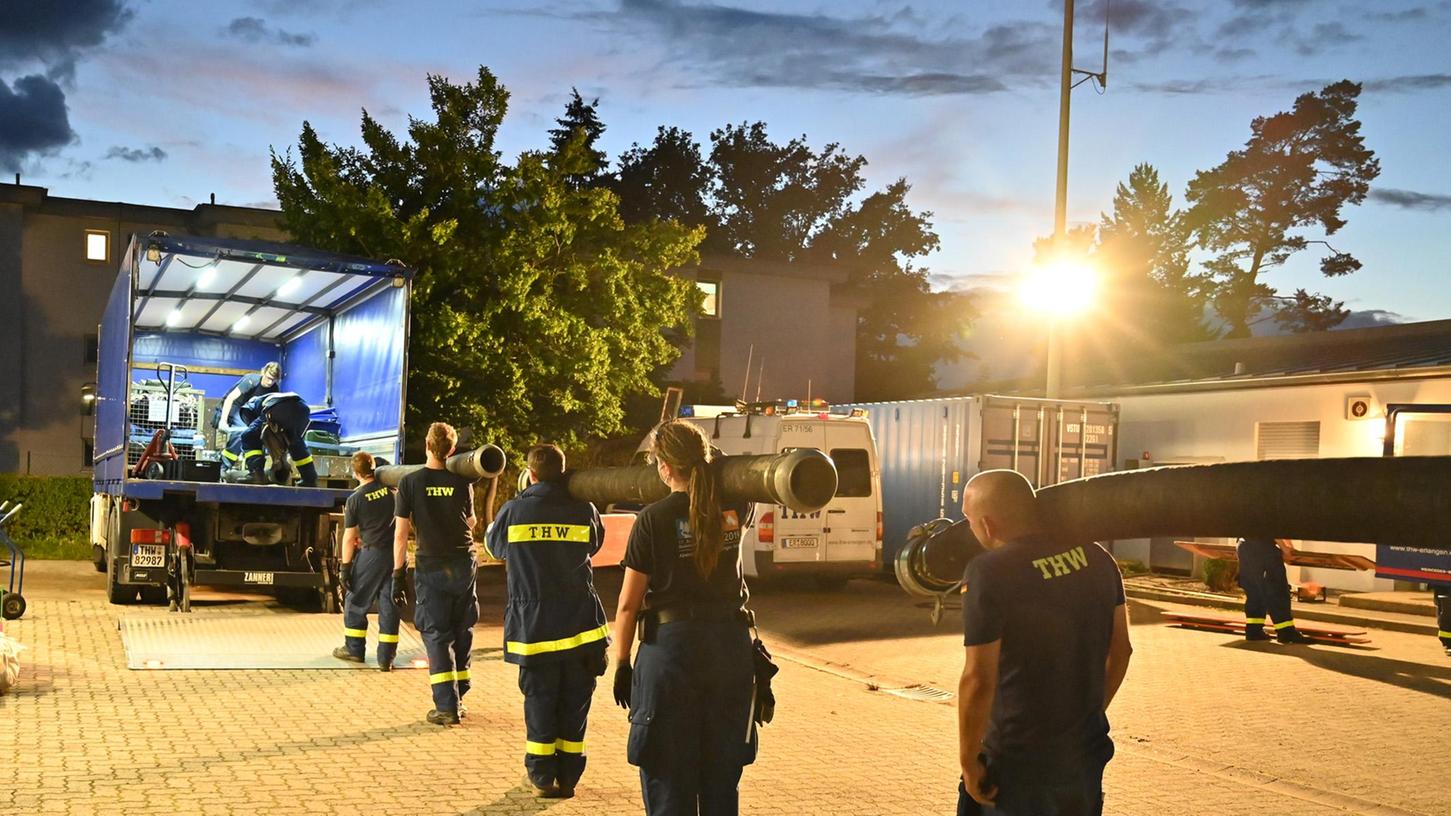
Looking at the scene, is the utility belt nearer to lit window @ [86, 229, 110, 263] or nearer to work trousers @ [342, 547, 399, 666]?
work trousers @ [342, 547, 399, 666]

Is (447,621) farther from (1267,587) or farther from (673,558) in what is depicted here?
(1267,587)

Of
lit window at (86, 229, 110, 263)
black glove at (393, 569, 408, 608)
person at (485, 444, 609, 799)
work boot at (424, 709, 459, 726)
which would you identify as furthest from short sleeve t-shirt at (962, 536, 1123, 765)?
lit window at (86, 229, 110, 263)

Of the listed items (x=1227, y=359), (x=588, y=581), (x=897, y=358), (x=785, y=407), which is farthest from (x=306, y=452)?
(x=897, y=358)

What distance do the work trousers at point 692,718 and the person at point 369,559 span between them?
6.29 meters

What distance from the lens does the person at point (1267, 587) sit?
46.6 ft

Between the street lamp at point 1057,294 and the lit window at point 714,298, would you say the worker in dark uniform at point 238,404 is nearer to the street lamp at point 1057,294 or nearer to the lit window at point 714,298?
the street lamp at point 1057,294

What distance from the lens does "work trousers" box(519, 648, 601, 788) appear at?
23.3 feet

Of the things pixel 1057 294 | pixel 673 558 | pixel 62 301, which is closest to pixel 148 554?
pixel 673 558

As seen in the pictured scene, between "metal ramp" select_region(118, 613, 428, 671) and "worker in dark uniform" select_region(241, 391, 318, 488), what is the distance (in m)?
1.52

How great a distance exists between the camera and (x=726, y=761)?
514cm

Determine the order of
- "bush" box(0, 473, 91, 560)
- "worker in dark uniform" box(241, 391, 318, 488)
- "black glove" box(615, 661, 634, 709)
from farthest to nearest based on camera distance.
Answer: "bush" box(0, 473, 91, 560) → "worker in dark uniform" box(241, 391, 318, 488) → "black glove" box(615, 661, 634, 709)

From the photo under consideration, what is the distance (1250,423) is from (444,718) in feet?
51.3

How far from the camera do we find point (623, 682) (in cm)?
536

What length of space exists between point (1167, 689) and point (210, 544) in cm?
966
